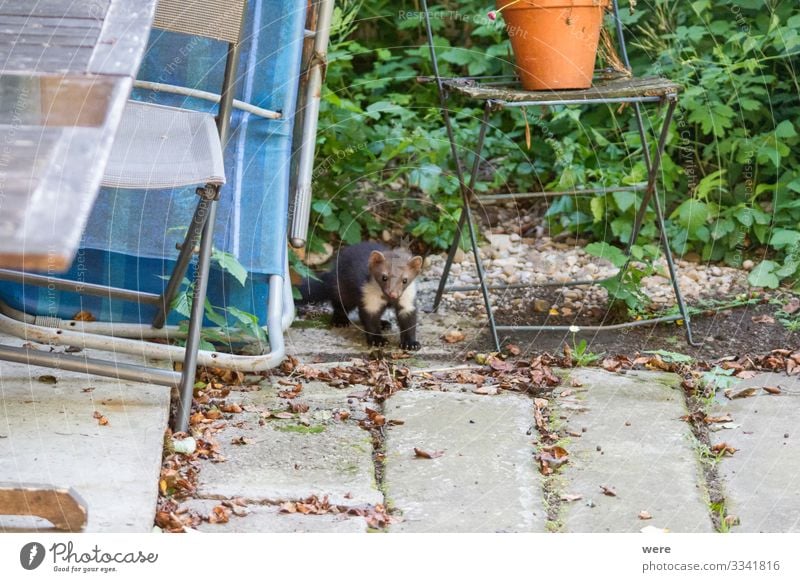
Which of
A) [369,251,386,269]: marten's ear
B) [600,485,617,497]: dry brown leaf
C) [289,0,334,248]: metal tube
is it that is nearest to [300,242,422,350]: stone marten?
[369,251,386,269]: marten's ear

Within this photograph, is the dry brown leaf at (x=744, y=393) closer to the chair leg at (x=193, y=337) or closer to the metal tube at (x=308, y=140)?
the metal tube at (x=308, y=140)

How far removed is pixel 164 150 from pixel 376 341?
1347 millimetres

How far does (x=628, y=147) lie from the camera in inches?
190

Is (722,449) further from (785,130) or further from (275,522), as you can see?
(785,130)

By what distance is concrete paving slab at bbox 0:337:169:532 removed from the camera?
2301 millimetres

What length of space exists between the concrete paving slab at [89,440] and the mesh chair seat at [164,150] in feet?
1.99

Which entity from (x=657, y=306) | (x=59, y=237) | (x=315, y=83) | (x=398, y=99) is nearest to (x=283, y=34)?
(x=315, y=83)

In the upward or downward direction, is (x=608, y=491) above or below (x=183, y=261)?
below

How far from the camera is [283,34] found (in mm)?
3385

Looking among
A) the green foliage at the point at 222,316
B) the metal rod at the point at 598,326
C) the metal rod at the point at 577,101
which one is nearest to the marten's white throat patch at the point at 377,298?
the metal rod at the point at 598,326

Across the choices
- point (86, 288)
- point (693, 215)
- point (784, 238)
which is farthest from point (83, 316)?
point (784, 238)

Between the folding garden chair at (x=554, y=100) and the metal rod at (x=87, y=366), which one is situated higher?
the folding garden chair at (x=554, y=100)

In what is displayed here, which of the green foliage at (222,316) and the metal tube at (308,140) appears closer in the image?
the green foliage at (222,316)

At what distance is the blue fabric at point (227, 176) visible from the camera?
3.38 metres
